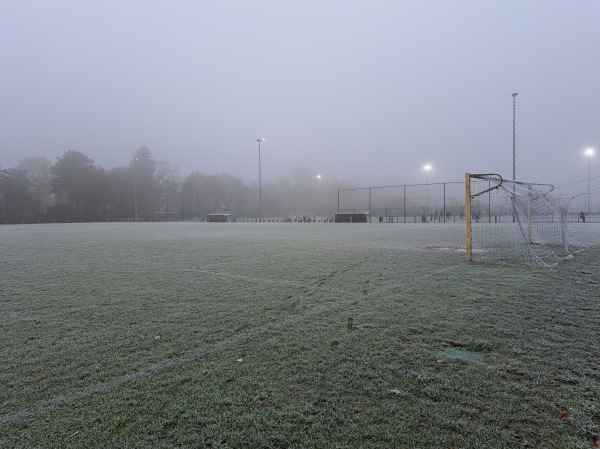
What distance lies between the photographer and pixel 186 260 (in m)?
8.44

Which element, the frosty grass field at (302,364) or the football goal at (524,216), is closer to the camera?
the frosty grass field at (302,364)

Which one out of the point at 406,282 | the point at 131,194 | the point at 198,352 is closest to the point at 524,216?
the point at 406,282

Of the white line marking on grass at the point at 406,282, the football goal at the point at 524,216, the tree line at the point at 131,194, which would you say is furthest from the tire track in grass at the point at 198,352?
the tree line at the point at 131,194

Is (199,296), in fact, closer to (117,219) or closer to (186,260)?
(186,260)

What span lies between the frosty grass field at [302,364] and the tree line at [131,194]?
44982 millimetres

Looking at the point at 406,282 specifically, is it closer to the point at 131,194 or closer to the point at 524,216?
the point at 524,216

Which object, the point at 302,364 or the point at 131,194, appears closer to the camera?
the point at 302,364

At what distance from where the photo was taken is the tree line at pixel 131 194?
57062mm

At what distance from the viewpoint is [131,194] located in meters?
64.0

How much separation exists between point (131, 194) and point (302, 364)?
225 ft

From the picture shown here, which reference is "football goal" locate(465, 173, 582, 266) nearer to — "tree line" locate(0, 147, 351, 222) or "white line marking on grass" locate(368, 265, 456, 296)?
"white line marking on grass" locate(368, 265, 456, 296)

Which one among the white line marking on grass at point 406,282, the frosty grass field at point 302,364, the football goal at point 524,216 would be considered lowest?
the frosty grass field at point 302,364

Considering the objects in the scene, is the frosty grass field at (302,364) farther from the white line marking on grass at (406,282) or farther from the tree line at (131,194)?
the tree line at (131,194)

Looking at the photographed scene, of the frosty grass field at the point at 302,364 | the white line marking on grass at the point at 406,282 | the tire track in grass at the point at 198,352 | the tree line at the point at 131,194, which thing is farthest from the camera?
the tree line at the point at 131,194
